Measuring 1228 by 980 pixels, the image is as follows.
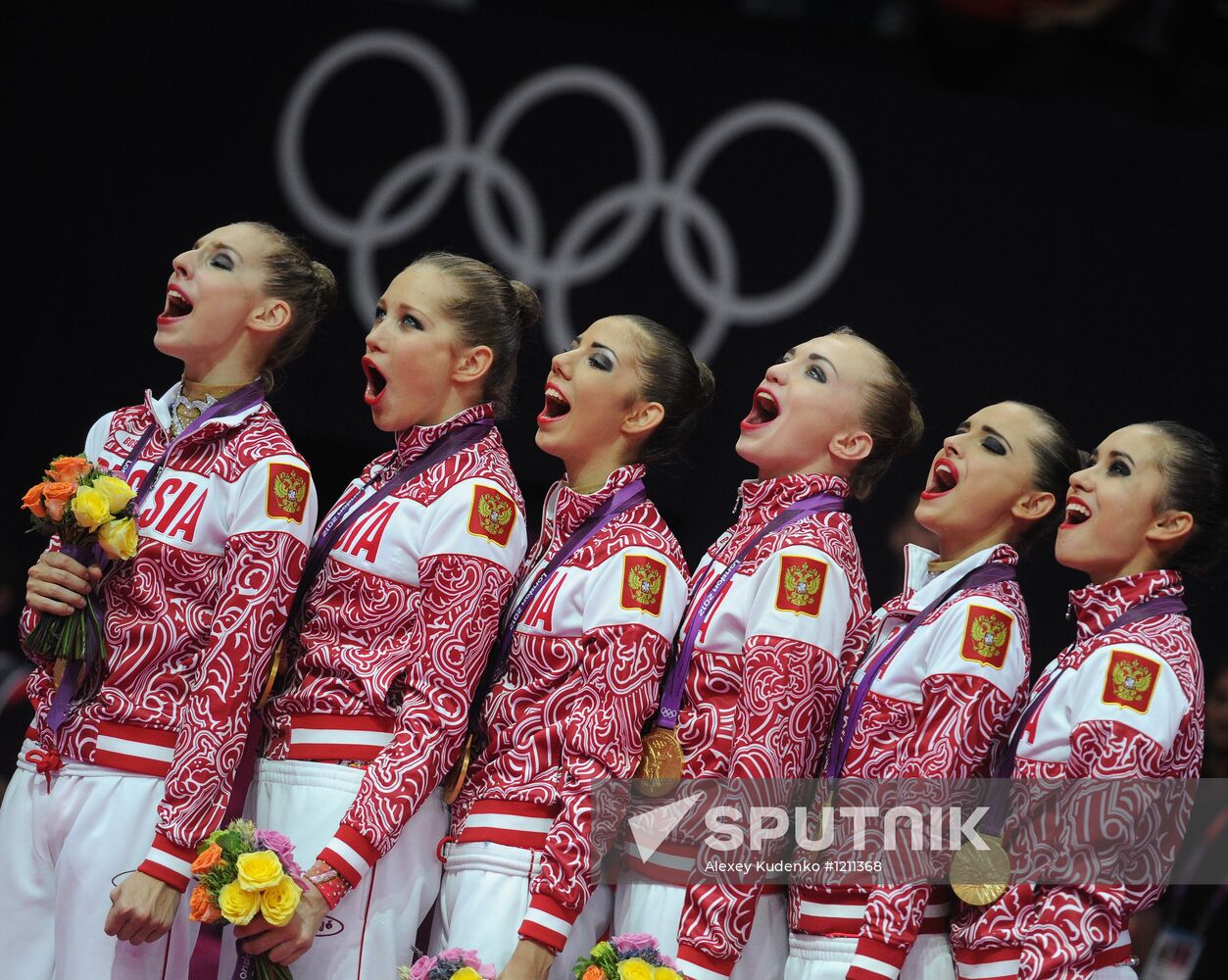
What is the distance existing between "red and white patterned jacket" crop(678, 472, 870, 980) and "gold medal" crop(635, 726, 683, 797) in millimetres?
25

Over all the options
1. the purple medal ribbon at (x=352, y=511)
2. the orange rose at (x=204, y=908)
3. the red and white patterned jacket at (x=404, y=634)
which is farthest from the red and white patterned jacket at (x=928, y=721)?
the orange rose at (x=204, y=908)

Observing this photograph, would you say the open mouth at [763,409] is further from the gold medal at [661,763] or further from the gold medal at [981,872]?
the gold medal at [981,872]

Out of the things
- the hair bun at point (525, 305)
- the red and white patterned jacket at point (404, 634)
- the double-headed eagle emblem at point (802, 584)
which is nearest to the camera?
the red and white patterned jacket at point (404, 634)

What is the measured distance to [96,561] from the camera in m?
3.72

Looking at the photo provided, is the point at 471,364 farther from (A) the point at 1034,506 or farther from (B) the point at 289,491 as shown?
(A) the point at 1034,506

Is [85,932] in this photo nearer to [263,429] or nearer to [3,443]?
[263,429]

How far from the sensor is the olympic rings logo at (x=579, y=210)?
7047mm

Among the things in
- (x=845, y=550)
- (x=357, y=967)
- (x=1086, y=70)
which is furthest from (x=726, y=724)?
(x=1086, y=70)

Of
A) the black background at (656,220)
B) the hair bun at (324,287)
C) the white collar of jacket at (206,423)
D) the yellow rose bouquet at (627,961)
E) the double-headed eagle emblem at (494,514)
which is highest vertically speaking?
the black background at (656,220)

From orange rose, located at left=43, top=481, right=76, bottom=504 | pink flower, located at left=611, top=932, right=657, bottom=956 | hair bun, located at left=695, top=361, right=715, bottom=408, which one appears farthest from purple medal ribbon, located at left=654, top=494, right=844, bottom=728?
orange rose, located at left=43, top=481, right=76, bottom=504

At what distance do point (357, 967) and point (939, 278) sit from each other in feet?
14.0

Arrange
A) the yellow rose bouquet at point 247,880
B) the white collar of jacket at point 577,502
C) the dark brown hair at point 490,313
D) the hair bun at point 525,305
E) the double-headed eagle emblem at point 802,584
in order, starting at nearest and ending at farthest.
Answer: the yellow rose bouquet at point 247,880
the double-headed eagle emblem at point 802,584
the white collar of jacket at point 577,502
the dark brown hair at point 490,313
the hair bun at point 525,305

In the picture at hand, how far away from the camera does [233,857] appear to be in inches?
134

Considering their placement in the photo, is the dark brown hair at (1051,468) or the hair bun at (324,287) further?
the hair bun at (324,287)
